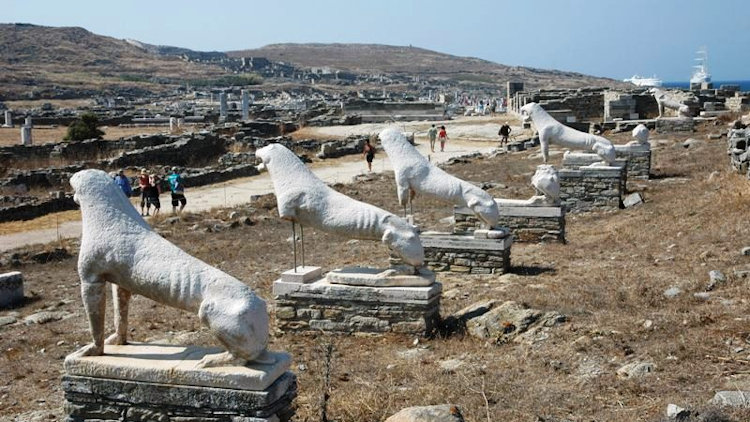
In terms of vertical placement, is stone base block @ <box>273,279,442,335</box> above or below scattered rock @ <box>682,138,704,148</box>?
below

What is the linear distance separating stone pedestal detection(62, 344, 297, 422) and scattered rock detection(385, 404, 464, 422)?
0.81 metres

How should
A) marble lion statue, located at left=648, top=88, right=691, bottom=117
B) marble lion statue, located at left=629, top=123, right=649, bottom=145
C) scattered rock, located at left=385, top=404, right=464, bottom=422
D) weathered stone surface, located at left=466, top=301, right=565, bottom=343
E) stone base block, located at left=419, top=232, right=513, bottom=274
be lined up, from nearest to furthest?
1. scattered rock, located at left=385, top=404, right=464, bottom=422
2. weathered stone surface, located at left=466, top=301, right=565, bottom=343
3. stone base block, located at left=419, top=232, right=513, bottom=274
4. marble lion statue, located at left=629, top=123, right=649, bottom=145
5. marble lion statue, located at left=648, top=88, right=691, bottom=117

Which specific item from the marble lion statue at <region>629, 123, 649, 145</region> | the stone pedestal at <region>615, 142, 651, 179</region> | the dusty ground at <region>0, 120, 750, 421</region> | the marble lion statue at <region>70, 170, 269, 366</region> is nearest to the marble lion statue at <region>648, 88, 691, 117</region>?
the marble lion statue at <region>629, 123, 649, 145</region>

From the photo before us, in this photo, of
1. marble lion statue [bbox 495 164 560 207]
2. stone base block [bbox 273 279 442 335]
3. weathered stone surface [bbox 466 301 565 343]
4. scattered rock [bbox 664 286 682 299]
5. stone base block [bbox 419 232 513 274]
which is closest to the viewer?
weathered stone surface [bbox 466 301 565 343]

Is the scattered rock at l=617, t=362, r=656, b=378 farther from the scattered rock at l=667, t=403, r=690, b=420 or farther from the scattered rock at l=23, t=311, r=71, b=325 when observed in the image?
the scattered rock at l=23, t=311, r=71, b=325

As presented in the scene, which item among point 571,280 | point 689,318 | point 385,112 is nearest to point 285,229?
point 571,280

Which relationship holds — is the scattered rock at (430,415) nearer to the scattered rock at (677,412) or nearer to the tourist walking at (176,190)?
the scattered rock at (677,412)

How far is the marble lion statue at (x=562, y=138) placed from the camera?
17359 mm

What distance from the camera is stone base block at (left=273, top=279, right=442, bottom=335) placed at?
8.70 m

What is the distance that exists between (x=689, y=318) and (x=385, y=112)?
4212cm

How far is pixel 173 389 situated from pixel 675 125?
26.9m

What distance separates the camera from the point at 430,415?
18.4 ft

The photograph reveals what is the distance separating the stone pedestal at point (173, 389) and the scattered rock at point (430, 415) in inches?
31.7

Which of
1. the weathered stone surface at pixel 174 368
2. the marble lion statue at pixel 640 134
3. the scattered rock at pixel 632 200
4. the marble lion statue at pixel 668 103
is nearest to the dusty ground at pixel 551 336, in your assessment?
the weathered stone surface at pixel 174 368
